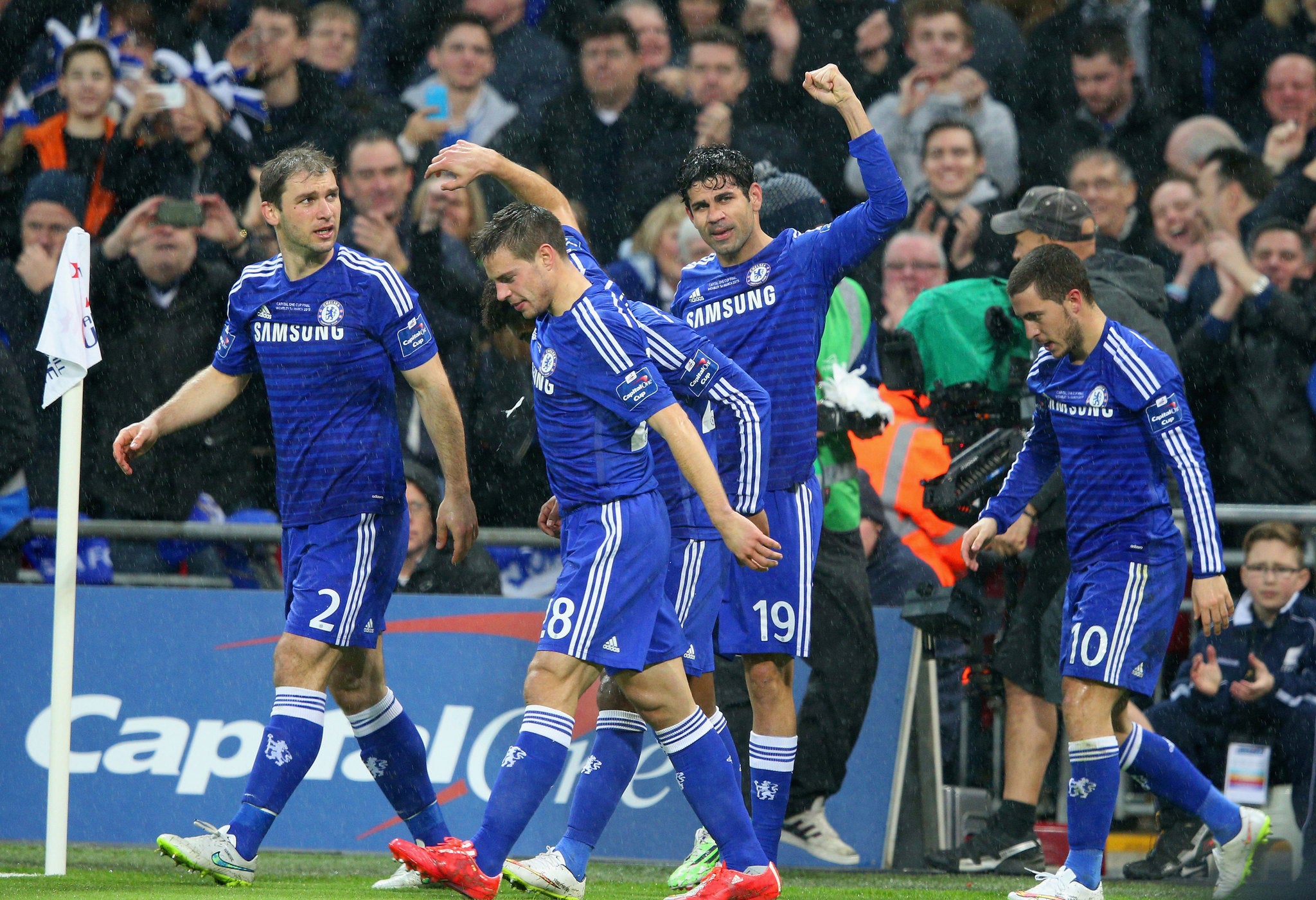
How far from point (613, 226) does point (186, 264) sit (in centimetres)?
252

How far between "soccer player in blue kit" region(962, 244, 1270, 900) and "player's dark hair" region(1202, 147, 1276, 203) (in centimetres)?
410

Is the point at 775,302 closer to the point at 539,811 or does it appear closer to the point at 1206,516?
the point at 1206,516

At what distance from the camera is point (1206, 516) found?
551 centimetres

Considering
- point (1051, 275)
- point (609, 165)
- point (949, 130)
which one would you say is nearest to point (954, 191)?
point (949, 130)

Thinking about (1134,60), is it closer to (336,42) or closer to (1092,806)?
(336,42)

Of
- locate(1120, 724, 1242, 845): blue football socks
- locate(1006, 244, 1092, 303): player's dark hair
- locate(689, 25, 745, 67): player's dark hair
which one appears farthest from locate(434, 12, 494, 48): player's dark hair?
locate(1120, 724, 1242, 845): blue football socks

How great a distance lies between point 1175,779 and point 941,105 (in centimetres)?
501

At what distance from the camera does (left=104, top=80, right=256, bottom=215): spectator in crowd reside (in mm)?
9703

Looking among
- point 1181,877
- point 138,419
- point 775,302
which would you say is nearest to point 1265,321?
point 1181,877

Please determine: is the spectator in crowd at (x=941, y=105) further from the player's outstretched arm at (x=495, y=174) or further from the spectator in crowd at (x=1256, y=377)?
the player's outstretched arm at (x=495, y=174)

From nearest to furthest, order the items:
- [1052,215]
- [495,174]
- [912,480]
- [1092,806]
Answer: [1092,806], [495,174], [1052,215], [912,480]

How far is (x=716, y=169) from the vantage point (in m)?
5.86

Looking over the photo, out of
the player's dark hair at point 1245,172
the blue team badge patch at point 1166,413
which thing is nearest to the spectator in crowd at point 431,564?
the blue team badge patch at point 1166,413

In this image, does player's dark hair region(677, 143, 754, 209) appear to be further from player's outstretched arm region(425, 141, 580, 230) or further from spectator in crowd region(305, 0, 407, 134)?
spectator in crowd region(305, 0, 407, 134)
